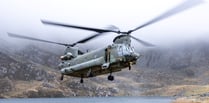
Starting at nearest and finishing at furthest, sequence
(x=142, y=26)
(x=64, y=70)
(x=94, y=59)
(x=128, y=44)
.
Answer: (x=142, y=26) < (x=128, y=44) < (x=94, y=59) < (x=64, y=70)

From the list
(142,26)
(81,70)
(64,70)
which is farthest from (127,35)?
(64,70)

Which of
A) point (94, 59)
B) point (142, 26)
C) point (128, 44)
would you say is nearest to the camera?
point (142, 26)

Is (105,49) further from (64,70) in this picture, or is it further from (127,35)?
(64,70)

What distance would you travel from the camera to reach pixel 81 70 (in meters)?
61.4

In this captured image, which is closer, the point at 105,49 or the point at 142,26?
the point at 142,26

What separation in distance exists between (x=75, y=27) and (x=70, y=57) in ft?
43.5

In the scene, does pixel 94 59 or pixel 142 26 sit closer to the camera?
pixel 142 26

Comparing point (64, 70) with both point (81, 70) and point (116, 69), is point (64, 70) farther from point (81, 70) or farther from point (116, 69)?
point (116, 69)

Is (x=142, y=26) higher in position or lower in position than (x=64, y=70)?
higher

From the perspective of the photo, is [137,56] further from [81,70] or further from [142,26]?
[81,70]

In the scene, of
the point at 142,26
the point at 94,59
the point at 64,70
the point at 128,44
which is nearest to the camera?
the point at 142,26

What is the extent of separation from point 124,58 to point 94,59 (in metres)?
6.36

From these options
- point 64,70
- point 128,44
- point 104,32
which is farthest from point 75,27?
point 64,70

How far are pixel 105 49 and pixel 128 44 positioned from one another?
386 centimetres
